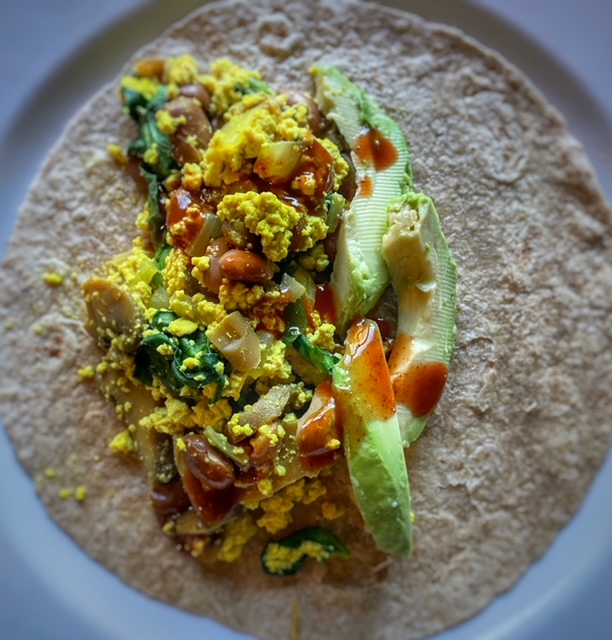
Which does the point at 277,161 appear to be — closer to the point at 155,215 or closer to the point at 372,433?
the point at 155,215

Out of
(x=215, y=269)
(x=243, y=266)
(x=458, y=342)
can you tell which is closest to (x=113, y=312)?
(x=215, y=269)

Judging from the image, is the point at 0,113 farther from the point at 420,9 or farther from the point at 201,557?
the point at 201,557

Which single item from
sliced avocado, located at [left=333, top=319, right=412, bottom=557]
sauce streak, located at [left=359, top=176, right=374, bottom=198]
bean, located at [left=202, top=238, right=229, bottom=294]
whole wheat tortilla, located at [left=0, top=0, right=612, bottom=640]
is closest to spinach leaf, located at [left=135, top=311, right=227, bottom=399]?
bean, located at [left=202, top=238, right=229, bottom=294]

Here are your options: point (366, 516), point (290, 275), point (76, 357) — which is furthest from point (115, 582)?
point (290, 275)

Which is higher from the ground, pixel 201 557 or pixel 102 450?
pixel 102 450

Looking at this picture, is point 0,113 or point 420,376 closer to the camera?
point 420,376

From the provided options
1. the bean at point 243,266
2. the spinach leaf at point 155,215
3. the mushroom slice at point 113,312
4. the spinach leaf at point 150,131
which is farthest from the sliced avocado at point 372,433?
the spinach leaf at point 150,131

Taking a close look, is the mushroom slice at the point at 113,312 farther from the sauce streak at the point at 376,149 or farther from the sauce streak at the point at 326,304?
the sauce streak at the point at 376,149
